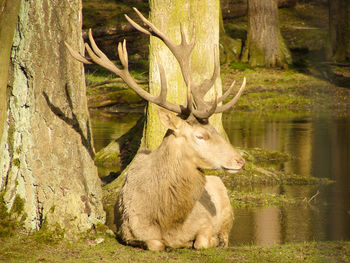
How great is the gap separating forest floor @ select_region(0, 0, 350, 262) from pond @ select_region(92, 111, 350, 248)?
0.71 metres

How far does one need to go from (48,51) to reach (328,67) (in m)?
21.7

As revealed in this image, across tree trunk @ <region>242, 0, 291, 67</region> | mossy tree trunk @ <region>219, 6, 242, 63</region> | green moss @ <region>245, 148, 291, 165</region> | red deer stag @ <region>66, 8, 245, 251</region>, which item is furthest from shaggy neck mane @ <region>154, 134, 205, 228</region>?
mossy tree trunk @ <region>219, 6, 242, 63</region>

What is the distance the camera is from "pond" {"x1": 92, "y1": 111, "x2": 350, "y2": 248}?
7957mm

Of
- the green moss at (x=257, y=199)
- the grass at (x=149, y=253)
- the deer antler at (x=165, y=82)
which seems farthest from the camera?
the green moss at (x=257, y=199)

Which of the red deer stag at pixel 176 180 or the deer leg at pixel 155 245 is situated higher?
the red deer stag at pixel 176 180

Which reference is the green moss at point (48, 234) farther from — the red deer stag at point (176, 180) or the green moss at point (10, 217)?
the red deer stag at point (176, 180)

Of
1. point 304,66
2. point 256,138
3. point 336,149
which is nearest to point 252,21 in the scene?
point 304,66

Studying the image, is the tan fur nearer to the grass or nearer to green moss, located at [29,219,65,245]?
the grass

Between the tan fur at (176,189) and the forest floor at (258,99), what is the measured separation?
7.5 inches

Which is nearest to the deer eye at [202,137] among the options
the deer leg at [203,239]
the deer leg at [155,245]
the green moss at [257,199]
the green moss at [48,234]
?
the deer leg at [203,239]

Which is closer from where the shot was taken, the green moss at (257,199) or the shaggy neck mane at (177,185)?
the shaggy neck mane at (177,185)

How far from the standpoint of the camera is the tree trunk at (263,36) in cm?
2622

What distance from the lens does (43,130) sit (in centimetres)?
676

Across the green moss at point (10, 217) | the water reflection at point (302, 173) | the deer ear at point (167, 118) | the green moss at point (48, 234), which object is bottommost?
the water reflection at point (302, 173)
